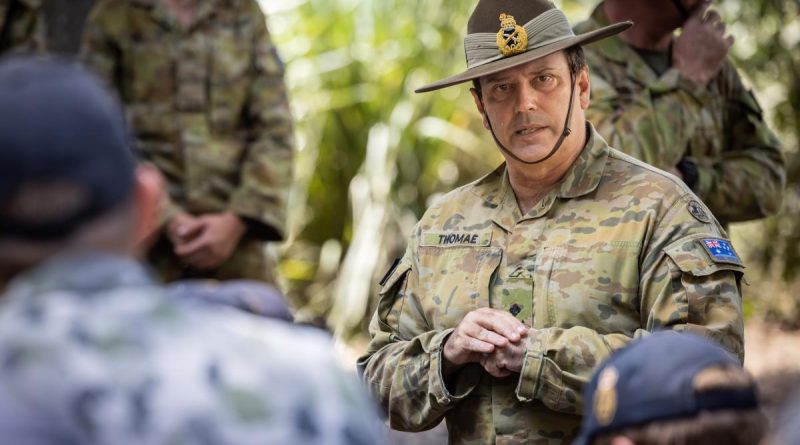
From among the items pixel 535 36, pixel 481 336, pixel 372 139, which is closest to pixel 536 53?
pixel 535 36

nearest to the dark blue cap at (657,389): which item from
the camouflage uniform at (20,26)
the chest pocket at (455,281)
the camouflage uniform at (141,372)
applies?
the camouflage uniform at (141,372)

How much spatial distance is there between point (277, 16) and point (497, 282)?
582 centimetres

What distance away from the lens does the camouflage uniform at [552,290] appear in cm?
310

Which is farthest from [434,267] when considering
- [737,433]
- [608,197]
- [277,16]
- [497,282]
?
[277,16]

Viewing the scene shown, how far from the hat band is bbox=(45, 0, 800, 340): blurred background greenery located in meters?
4.73

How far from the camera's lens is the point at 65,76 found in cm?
185

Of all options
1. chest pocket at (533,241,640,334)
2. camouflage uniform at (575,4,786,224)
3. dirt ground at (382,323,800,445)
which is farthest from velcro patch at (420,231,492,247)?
dirt ground at (382,323,800,445)

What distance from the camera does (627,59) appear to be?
187 inches

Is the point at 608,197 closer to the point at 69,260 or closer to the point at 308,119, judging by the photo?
the point at 69,260

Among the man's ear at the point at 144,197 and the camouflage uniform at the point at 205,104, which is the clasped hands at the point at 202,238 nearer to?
the camouflage uniform at the point at 205,104

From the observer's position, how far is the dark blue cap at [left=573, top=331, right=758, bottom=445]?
1.92 metres

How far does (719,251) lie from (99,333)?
185cm

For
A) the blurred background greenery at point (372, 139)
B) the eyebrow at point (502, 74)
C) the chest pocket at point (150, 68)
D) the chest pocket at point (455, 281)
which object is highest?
the eyebrow at point (502, 74)

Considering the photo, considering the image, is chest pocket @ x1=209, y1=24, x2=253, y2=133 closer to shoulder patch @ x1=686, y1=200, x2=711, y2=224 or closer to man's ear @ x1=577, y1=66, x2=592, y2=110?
man's ear @ x1=577, y1=66, x2=592, y2=110
